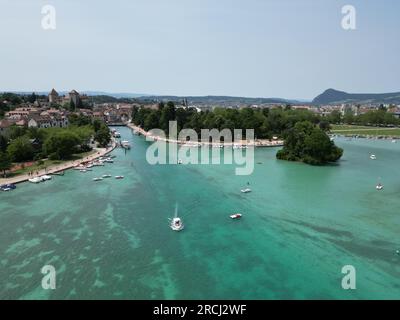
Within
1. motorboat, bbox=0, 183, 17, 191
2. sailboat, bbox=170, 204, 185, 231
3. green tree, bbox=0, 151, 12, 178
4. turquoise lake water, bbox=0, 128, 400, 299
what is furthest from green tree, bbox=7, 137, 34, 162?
sailboat, bbox=170, 204, 185, 231

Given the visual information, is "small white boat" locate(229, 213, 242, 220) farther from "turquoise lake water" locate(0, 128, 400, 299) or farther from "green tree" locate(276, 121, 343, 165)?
"green tree" locate(276, 121, 343, 165)

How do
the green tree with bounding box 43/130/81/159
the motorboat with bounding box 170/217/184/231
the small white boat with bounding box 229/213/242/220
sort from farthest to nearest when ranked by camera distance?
the green tree with bounding box 43/130/81/159 → the small white boat with bounding box 229/213/242/220 → the motorboat with bounding box 170/217/184/231

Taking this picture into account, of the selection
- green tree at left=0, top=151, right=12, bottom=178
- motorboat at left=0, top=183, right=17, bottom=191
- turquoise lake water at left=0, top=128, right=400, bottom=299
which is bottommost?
turquoise lake water at left=0, top=128, right=400, bottom=299

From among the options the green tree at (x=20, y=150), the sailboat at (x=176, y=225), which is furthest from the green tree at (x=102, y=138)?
the sailboat at (x=176, y=225)

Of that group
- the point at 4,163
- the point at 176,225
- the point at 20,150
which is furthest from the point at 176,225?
the point at 20,150

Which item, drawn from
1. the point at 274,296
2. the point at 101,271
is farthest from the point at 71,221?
the point at 274,296

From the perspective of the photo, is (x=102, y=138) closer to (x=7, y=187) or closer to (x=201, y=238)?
(x=7, y=187)

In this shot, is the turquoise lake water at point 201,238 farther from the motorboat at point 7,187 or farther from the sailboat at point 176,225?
the motorboat at point 7,187

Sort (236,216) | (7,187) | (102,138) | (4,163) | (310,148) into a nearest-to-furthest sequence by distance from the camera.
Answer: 1. (236,216)
2. (7,187)
3. (4,163)
4. (310,148)
5. (102,138)

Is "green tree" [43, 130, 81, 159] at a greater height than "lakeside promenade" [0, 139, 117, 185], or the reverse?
"green tree" [43, 130, 81, 159]
